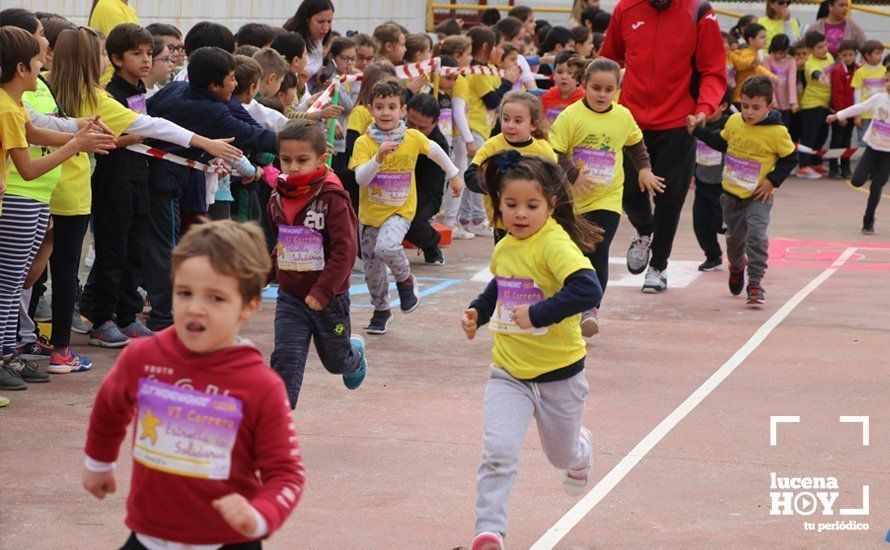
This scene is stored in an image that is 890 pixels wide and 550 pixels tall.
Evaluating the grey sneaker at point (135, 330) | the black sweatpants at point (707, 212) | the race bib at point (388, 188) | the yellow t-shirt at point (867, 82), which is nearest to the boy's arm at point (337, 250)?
the grey sneaker at point (135, 330)

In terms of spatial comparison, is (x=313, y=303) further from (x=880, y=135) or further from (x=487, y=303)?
(x=880, y=135)

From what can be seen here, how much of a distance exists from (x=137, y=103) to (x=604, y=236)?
125 inches

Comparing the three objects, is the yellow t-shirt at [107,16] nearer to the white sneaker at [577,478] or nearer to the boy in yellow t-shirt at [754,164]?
the boy in yellow t-shirt at [754,164]

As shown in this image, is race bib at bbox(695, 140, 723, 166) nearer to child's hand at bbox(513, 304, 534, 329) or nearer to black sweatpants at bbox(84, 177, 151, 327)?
black sweatpants at bbox(84, 177, 151, 327)

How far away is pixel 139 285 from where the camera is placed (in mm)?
10031

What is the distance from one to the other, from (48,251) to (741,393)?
4.22m

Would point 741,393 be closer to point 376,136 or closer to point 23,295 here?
point 376,136

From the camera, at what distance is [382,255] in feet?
31.6

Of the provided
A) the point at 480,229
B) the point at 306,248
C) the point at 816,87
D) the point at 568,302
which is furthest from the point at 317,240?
the point at 816,87

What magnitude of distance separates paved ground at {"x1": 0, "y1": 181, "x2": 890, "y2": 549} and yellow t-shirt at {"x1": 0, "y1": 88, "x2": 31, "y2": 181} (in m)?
1.34

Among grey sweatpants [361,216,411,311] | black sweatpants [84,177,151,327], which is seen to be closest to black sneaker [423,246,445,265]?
grey sweatpants [361,216,411,311]

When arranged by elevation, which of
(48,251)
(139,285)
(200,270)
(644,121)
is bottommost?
(139,285)

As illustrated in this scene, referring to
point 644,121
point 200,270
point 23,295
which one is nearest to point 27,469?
point 23,295

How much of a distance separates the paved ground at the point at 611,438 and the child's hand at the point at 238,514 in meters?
2.00
